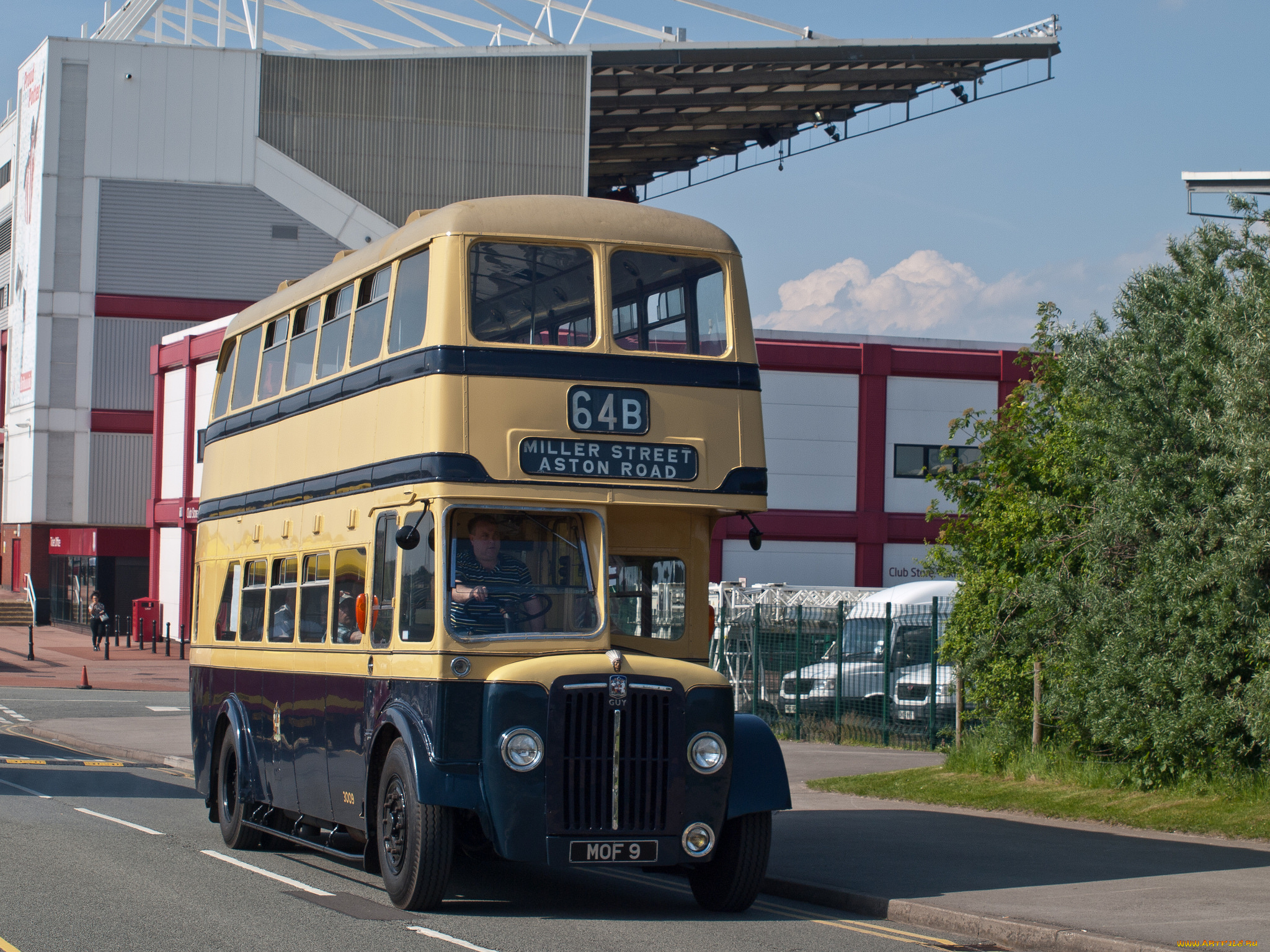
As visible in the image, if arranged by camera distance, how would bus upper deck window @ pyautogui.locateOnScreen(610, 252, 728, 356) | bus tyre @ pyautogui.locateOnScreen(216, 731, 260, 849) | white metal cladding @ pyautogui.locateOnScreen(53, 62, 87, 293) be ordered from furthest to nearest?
1. white metal cladding @ pyautogui.locateOnScreen(53, 62, 87, 293)
2. bus tyre @ pyautogui.locateOnScreen(216, 731, 260, 849)
3. bus upper deck window @ pyautogui.locateOnScreen(610, 252, 728, 356)

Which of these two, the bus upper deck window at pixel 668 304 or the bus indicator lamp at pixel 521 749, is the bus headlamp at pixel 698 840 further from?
the bus upper deck window at pixel 668 304

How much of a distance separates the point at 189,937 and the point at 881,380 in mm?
42227

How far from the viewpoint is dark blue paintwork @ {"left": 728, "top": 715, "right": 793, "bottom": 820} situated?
10.2 m

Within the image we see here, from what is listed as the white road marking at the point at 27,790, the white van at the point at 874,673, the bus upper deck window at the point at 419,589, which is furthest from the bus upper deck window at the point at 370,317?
the white van at the point at 874,673

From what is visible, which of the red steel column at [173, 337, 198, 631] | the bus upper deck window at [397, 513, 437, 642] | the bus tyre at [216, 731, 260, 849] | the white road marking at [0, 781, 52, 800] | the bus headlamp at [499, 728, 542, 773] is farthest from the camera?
the red steel column at [173, 337, 198, 631]

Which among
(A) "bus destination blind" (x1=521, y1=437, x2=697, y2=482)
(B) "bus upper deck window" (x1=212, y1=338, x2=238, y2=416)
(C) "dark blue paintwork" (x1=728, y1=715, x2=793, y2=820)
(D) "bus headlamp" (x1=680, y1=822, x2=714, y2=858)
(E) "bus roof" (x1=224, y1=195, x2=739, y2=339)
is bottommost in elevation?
(D) "bus headlamp" (x1=680, y1=822, x2=714, y2=858)

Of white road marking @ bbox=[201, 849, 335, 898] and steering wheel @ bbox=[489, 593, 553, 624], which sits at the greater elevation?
steering wheel @ bbox=[489, 593, 553, 624]

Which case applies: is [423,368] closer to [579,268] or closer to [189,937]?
[579,268]

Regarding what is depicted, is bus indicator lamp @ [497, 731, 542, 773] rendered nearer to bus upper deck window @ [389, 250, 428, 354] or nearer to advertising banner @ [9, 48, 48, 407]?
bus upper deck window @ [389, 250, 428, 354]

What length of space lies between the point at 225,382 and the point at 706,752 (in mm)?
7629

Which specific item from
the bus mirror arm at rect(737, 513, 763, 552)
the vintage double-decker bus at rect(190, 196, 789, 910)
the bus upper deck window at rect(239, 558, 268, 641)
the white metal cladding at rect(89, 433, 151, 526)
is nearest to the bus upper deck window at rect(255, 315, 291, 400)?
the bus upper deck window at rect(239, 558, 268, 641)

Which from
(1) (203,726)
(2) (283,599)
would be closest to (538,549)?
(2) (283,599)

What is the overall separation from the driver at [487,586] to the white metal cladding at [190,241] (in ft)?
173

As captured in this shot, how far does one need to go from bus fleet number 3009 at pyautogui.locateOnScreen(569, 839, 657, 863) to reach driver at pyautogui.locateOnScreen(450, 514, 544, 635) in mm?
1433
